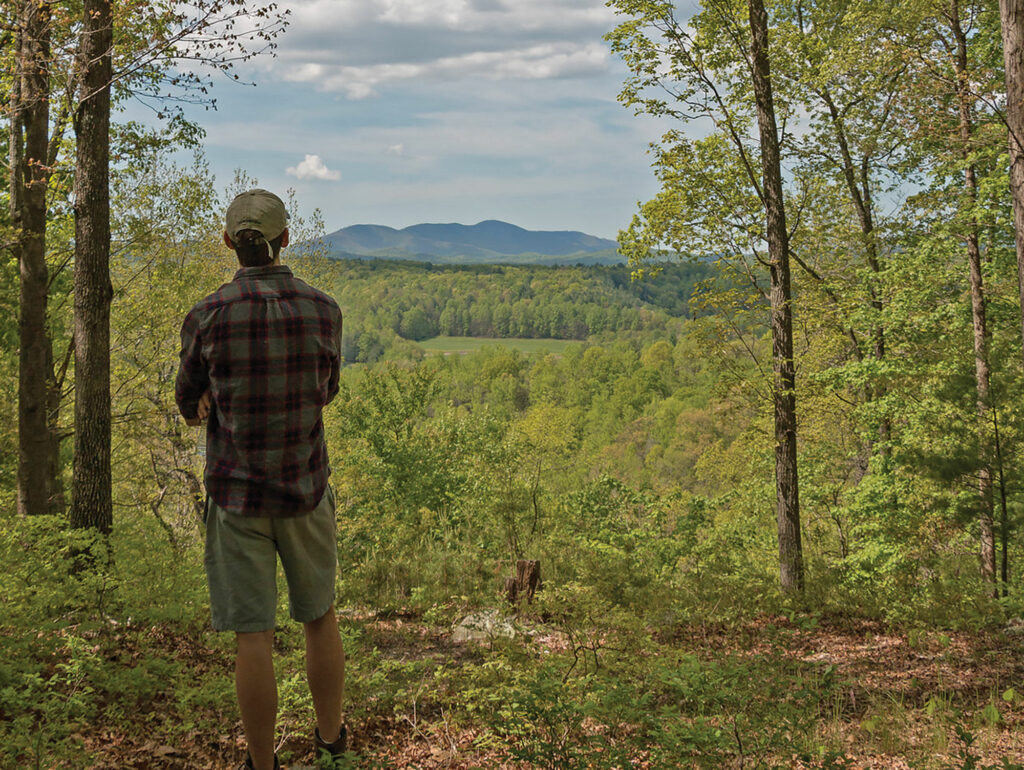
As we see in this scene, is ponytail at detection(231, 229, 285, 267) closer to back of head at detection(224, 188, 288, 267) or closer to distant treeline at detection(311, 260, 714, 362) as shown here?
back of head at detection(224, 188, 288, 267)

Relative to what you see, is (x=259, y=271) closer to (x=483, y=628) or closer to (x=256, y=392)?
(x=256, y=392)

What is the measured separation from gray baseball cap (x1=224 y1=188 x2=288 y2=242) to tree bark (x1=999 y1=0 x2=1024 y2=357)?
15.4 feet

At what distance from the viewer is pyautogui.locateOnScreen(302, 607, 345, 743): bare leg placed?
2.64 metres

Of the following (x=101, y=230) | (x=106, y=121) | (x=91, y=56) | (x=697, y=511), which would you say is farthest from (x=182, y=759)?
(x=697, y=511)

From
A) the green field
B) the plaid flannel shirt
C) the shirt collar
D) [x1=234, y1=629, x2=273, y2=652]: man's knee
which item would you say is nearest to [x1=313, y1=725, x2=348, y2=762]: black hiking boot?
[x1=234, y1=629, x2=273, y2=652]: man's knee

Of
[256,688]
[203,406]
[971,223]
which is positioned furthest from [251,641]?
[971,223]

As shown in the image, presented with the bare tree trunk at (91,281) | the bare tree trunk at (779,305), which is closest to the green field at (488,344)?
the bare tree trunk at (779,305)

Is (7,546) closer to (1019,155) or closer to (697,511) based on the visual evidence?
(1019,155)

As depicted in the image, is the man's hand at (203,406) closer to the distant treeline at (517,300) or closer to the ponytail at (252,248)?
the ponytail at (252,248)

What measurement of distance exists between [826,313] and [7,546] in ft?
44.8

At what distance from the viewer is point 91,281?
525 centimetres

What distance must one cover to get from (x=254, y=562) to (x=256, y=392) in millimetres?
576

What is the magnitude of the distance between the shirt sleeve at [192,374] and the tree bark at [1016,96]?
4.96 m

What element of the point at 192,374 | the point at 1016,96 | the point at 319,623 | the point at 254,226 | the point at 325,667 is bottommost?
the point at 325,667
